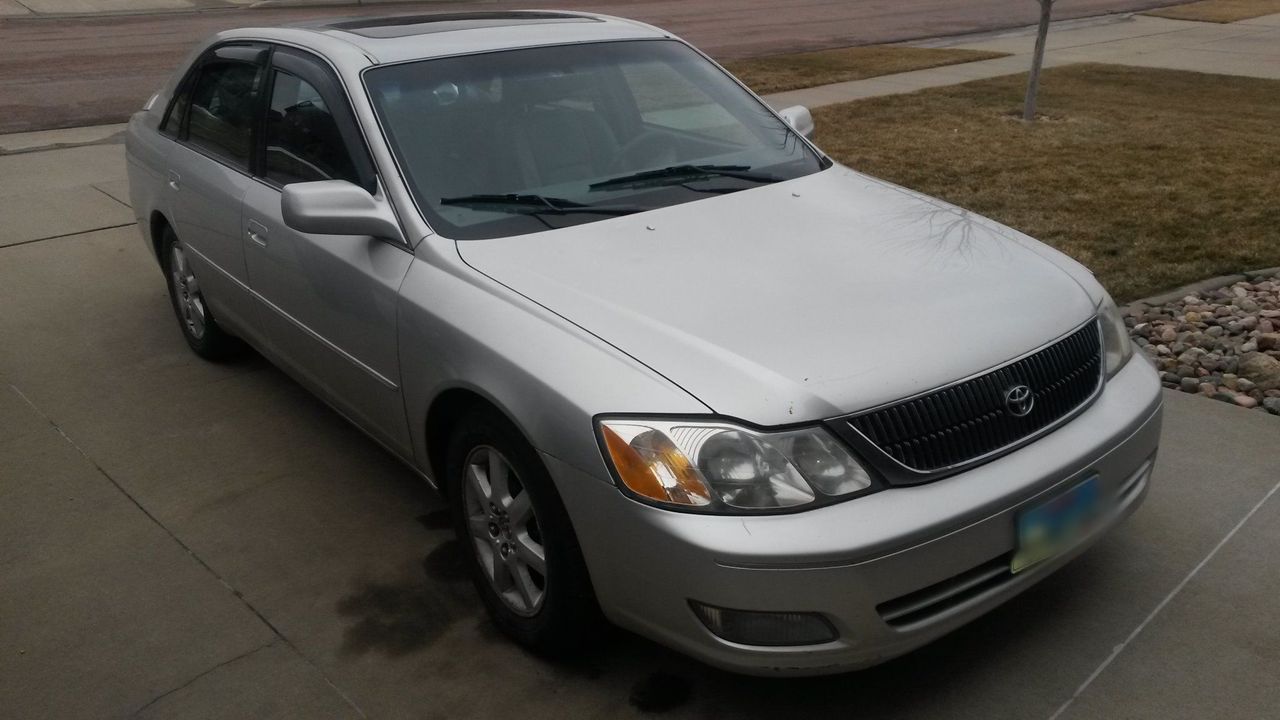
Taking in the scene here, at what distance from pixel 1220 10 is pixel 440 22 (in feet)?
66.9

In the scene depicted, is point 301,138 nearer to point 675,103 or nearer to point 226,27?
point 675,103

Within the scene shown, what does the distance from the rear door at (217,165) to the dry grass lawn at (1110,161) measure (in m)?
4.09

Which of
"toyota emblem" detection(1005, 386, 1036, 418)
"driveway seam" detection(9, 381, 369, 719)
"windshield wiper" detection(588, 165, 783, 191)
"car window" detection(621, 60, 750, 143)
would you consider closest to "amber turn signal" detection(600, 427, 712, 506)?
"toyota emblem" detection(1005, 386, 1036, 418)

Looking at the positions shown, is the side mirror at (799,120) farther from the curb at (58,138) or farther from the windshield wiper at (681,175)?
the curb at (58,138)

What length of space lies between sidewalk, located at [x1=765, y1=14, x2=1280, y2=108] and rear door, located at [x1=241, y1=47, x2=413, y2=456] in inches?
313

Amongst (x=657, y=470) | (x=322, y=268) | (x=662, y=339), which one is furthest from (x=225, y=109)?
(x=657, y=470)

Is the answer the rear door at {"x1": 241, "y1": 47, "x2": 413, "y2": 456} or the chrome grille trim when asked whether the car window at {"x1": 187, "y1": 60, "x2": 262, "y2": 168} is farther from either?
the chrome grille trim

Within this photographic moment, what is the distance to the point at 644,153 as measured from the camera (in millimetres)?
4070

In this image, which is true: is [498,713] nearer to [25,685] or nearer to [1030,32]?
[25,685]

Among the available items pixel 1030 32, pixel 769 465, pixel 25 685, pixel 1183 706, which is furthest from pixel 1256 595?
pixel 1030 32

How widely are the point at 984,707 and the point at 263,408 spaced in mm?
3281

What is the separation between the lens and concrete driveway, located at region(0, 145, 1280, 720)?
123 inches

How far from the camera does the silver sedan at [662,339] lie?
272cm

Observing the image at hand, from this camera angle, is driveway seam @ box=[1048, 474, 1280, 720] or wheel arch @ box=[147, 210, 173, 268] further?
wheel arch @ box=[147, 210, 173, 268]
